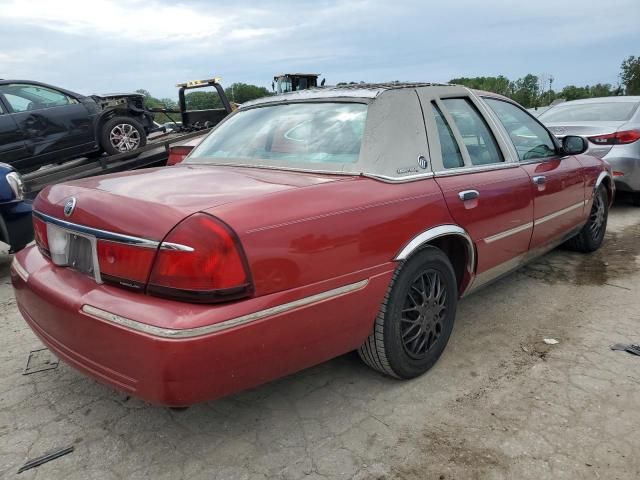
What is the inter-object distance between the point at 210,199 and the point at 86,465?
125 cm

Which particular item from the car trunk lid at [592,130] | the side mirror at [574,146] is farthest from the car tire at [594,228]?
the car trunk lid at [592,130]

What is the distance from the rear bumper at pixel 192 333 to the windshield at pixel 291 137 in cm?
72

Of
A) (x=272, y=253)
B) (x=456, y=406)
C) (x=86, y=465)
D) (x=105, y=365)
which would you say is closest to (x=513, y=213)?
(x=456, y=406)

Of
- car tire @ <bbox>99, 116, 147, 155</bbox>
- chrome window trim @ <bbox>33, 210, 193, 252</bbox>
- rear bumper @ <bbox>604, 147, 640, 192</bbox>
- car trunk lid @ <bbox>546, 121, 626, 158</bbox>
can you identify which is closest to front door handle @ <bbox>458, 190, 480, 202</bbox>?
chrome window trim @ <bbox>33, 210, 193, 252</bbox>

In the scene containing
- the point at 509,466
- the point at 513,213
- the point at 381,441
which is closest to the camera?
the point at 509,466

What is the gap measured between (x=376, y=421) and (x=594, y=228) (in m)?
3.53

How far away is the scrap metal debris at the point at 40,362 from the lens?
2.98 meters

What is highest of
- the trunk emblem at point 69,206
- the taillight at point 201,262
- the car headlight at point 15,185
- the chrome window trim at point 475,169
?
the chrome window trim at point 475,169

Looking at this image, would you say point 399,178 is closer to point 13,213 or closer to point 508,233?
point 508,233

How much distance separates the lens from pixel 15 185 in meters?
4.66

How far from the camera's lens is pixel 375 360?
8.57ft

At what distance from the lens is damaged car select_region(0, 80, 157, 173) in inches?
276

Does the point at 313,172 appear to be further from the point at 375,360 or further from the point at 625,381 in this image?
the point at 625,381

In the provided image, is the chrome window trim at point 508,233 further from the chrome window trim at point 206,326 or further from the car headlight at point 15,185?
the car headlight at point 15,185
